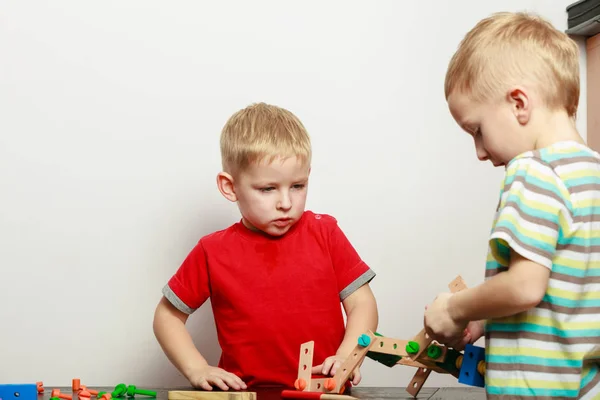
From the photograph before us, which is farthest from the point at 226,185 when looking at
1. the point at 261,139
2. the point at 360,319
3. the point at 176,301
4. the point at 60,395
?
the point at 60,395

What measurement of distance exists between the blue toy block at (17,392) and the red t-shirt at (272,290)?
0.28 m

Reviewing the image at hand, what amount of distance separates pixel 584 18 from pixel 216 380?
1175mm

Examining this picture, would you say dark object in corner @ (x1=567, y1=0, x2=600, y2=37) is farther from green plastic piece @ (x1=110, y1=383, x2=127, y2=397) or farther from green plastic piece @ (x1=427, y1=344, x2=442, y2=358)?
green plastic piece @ (x1=110, y1=383, x2=127, y2=397)

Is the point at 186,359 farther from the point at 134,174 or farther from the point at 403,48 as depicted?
the point at 403,48

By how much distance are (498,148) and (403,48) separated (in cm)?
86

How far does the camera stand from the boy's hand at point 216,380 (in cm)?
124

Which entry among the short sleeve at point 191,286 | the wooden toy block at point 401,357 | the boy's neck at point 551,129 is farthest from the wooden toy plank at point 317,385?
the boy's neck at point 551,129

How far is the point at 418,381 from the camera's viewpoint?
1.20 m

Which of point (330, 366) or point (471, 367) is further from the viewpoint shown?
point (330, 366)

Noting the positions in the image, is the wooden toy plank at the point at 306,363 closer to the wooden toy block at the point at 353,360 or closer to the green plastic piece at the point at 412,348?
the wooden toy block at the point at 353,360

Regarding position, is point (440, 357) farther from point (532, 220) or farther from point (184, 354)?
point (184, 354)

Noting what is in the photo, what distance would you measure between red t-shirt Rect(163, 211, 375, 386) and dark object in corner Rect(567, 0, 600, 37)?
0.83 meters

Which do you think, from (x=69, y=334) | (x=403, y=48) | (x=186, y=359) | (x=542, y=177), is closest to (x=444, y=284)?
(x=403, y=48)

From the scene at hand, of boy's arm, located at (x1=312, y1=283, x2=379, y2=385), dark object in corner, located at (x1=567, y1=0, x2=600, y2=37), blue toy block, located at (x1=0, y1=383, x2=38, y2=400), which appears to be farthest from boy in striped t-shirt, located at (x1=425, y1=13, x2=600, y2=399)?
dark object in corner, located at (x1=567, y1=0, x2=600, y2=37)
